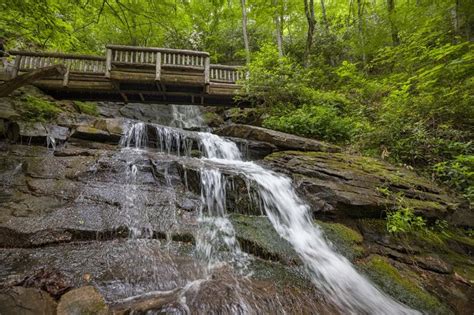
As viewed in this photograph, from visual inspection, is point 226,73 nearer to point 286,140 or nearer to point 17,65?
point 286,140

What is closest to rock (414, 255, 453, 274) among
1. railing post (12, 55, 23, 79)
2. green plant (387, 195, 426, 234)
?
green plant (387, 195, 426, 234)

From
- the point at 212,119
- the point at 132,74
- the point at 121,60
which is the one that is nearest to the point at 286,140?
the point at 132,74

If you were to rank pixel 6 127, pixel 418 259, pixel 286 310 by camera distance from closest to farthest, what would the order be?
pixel 286 310, pixel 418 259, pixel 6 127

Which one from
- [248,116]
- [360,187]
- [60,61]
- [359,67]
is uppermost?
[359,67]

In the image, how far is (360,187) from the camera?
4.58 meters

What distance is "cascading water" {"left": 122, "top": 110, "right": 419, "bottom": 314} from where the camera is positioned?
2.82 m

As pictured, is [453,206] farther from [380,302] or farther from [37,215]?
[37,215]

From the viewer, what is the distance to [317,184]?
4641 mm

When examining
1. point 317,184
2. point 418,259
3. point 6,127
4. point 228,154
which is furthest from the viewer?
point 228,154

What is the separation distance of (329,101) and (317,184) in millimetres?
4723

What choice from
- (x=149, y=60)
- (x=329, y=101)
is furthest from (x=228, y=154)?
(x=149, y=60)

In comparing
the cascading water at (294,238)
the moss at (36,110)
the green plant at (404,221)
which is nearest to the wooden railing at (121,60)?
the moss at (36,110)

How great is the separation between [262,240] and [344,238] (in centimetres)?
137

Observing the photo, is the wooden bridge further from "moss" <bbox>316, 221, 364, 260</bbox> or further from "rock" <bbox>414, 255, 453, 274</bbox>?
"rock" <bbox>414, 255, 453, 274</bbox>
